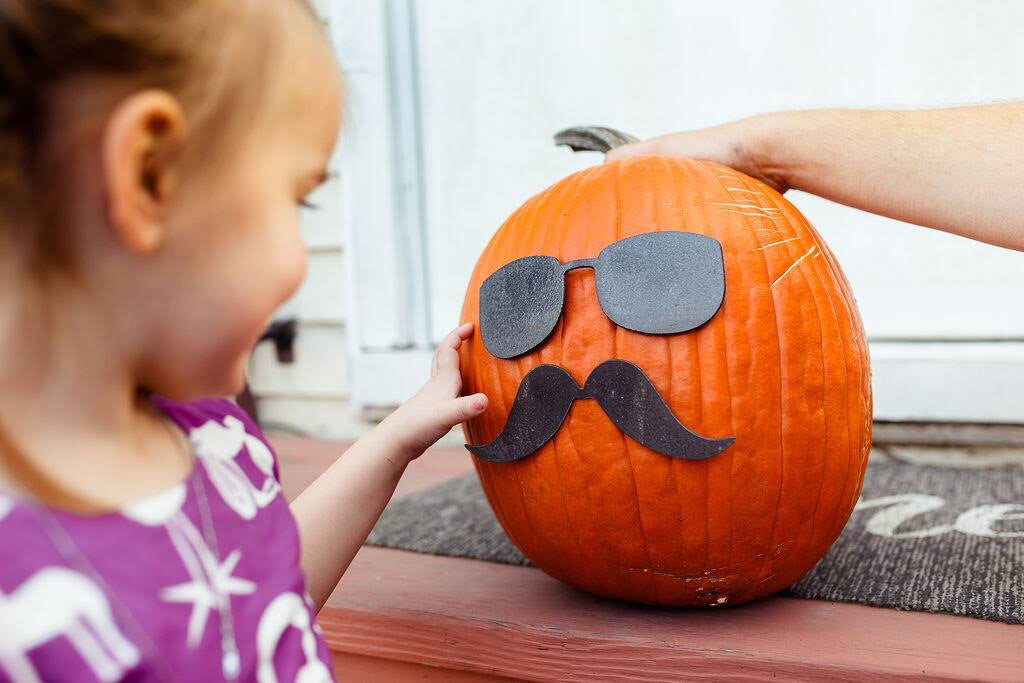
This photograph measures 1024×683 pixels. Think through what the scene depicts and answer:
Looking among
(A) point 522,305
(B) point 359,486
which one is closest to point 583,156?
(A) point 522,305

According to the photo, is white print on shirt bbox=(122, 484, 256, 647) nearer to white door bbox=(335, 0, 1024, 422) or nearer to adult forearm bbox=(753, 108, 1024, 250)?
adult forearm bbox=(753, 108, 1024, 250)

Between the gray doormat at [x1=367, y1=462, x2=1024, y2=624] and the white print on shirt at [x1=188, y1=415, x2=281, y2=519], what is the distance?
54 centimetres

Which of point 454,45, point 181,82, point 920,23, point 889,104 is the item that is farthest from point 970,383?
point 181,82

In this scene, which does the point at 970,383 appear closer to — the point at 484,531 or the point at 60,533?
the point at 484,531

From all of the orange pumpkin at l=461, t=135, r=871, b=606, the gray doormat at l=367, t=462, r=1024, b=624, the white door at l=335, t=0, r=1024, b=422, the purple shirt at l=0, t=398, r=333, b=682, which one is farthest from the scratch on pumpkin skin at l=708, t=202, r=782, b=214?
the white door at l=335, t=0, r=1024, b=422

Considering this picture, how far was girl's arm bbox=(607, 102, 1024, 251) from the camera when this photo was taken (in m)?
1.01

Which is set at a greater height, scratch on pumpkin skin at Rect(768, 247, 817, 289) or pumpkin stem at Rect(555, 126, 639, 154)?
pumpkin stem at Rect(555, 126, 639, 154)

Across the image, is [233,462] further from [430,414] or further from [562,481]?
[562,481]

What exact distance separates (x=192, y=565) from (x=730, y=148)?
34.5 inches

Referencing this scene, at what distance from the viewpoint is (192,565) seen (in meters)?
0.63

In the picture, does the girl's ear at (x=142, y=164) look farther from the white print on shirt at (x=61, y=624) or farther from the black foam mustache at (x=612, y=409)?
the black foam mustache at (x=612, y=409)

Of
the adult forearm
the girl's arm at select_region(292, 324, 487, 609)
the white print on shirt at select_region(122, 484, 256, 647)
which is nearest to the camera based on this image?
the white print on shirt at select_region(122, 484, 256, 647)

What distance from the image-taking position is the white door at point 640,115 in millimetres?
1802

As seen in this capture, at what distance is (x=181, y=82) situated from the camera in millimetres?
542
